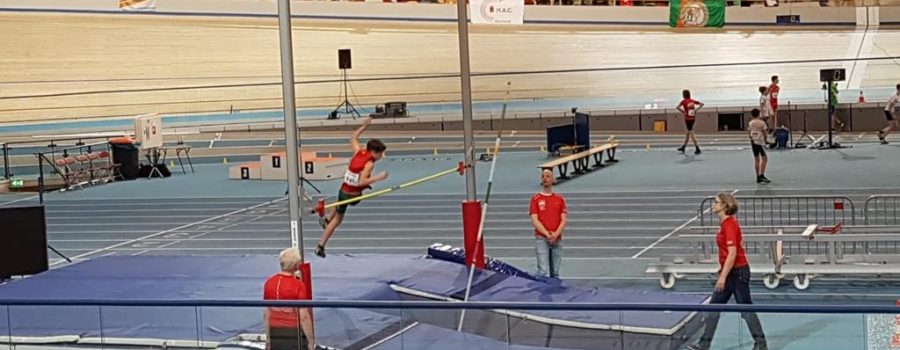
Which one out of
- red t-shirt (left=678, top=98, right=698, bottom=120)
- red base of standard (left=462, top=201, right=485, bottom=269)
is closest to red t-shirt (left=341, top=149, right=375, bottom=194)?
red base of standard (left=462, top=201, right=485, bottom=269)

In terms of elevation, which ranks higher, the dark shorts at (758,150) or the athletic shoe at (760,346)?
the dark shorts at (758,150)

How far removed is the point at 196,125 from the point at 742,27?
70.0ft

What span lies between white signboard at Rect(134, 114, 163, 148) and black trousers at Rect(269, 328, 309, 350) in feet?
64.4

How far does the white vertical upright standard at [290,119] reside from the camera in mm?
10547

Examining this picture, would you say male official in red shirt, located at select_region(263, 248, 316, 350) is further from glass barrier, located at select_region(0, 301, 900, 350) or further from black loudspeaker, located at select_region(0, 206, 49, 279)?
black loudspeaker, located at select_region(0, 206, 49, 279)

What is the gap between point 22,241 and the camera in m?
14.2

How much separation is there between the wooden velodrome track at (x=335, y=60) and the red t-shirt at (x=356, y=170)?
22.1 meters

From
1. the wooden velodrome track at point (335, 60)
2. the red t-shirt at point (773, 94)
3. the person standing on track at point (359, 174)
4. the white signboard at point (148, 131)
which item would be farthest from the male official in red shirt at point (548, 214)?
the wooden velodrome track at point (335, 60)

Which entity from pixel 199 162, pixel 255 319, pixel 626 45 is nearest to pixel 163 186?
pixel 199 162

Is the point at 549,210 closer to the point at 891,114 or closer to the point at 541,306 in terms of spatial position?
the point at 541,306

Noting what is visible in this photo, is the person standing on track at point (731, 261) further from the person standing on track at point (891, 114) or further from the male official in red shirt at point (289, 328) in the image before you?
the person standing on track at point (891, 114)

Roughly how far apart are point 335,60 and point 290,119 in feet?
99.6

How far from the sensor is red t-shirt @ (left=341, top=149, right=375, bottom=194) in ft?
46.6

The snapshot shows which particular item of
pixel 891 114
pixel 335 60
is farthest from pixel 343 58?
pixel 891 114
